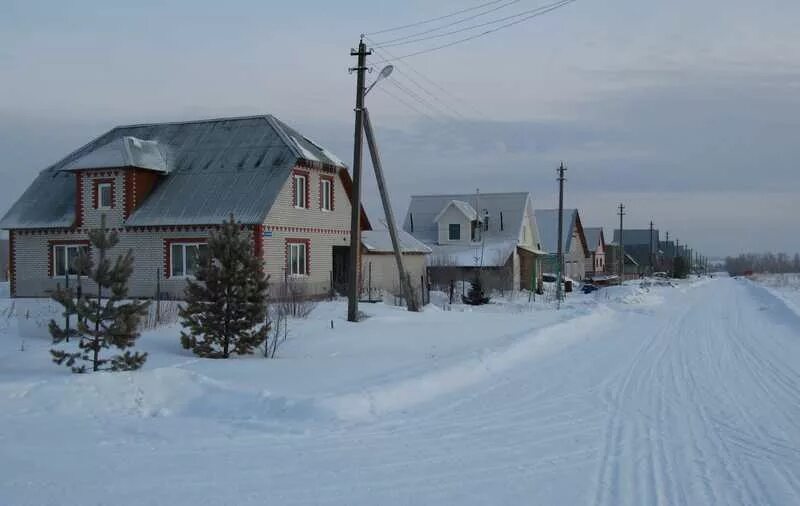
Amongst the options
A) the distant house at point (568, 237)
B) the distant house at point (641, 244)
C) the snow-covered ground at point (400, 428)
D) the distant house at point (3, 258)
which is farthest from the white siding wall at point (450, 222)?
the distant house at point (641, 244)

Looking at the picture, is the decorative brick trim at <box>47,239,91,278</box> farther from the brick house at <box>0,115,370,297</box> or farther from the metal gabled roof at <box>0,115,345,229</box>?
the metal gabled roof at <box>0,115,345,229</box>

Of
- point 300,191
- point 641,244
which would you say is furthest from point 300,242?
point 641,244

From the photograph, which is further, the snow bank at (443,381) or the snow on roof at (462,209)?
the snow on roof at (462,209)

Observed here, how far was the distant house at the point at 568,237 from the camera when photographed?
65.7 meters

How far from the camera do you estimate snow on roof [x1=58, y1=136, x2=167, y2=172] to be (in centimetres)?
2730

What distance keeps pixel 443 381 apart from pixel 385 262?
2345cm

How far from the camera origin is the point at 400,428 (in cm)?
872

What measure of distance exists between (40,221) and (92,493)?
25540 mm

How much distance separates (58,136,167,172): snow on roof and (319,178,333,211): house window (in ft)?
19.7

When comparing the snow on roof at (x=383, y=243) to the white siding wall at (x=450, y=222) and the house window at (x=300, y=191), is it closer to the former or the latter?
the house window at (x=300, y=191)

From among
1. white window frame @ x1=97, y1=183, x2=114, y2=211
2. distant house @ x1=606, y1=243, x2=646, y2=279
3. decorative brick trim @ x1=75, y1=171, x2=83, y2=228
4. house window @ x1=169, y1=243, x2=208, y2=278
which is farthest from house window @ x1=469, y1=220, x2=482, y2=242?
distant house @ x1=606, y1=243, x2=646, y2=279

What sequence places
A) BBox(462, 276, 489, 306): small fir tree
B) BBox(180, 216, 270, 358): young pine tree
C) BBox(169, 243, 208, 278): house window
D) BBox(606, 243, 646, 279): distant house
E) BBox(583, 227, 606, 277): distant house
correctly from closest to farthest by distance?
BBox(180, 216, 270, 358): young pine tree, BBox(169, 243, 208, 278): house window, BBox(462, 276, 489, 306): small fir tree, BBox(583, 227, 606, 277): distant house, BBox(606, 243, 646, 279): distant house

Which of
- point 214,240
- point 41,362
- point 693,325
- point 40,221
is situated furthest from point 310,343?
point 40,221

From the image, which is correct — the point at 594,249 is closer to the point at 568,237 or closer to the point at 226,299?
the point at 568,237
